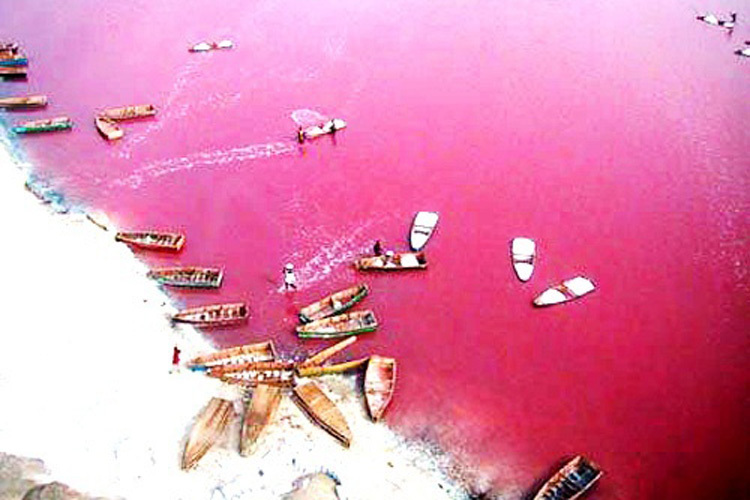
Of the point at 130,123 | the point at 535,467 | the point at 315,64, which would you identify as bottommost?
the point at 535,467

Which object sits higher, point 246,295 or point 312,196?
point 312,196

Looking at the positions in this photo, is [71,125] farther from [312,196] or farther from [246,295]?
[246,295]

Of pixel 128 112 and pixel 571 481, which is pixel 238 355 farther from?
pixel 128 112

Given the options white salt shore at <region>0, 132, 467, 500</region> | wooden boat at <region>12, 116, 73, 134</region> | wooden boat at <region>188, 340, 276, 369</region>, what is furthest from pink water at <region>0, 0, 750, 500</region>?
white salt shore at <region>0, 132, 467, 500</region>

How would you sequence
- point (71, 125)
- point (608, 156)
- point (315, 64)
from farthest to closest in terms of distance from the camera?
1. point (315, 64)
2. point (71, 125)
3. point (608, 156)

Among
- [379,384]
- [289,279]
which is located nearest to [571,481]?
[379,384]

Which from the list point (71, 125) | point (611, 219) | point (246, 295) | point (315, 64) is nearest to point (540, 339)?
point (611, 219)
